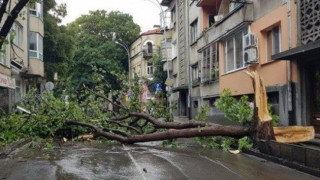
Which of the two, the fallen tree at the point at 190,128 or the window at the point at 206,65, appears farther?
the window at the point at 206,65

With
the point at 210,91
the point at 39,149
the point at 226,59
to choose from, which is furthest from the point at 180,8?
the point at 39,149

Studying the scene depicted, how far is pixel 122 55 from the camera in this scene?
6297 cm

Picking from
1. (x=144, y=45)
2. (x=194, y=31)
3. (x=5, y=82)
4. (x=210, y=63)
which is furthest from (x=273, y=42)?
(x=144, y=45)

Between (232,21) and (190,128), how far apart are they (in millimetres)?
9035

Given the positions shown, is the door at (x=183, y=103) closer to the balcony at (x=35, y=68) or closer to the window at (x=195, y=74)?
the window at (x=195, y=74)

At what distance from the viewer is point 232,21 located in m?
21.0

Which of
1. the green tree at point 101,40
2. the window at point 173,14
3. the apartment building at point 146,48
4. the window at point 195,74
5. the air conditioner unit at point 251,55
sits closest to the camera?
the air conditioner unit at point 251,55

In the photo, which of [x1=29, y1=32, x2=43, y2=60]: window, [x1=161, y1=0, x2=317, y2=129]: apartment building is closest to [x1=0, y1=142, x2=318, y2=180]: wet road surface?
[x1=161, y1=0, x2=317, y2=129]: apartment building

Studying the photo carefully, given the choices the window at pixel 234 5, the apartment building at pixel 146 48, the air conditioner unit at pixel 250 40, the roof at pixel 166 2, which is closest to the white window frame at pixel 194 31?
the window at pixel 234 5

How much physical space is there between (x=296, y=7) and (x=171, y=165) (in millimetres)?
7682

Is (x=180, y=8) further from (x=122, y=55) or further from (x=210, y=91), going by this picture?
(x=122, y=55)

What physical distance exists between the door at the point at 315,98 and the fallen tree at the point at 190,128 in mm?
2856

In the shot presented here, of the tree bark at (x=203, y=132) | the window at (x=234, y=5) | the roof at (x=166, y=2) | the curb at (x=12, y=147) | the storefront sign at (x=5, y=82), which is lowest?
the curb at (x=12, y=147)

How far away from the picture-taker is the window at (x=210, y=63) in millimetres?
24875
